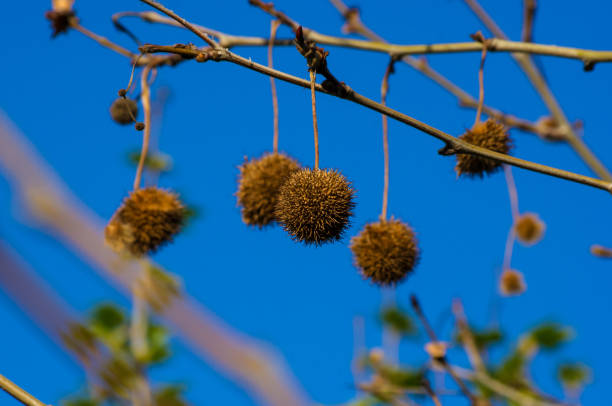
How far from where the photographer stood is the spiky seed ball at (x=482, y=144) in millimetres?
2781

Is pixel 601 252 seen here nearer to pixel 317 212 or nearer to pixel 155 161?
pixel 317 212

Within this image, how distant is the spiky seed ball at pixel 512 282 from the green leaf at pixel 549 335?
352 millimetres

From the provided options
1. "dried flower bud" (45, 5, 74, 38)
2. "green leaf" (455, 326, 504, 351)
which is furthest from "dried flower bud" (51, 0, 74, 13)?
"green leaf" (455, 326, 504, 351)

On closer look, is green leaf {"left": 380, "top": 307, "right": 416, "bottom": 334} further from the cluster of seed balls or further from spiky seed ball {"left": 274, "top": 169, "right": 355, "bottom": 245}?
spiky seed ball {"left": 274, "top": 169, "right": 355, "bottom": 245}

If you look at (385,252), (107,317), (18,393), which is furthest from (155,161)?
(18,393)

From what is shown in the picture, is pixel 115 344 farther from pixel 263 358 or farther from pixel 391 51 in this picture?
pixel 391 51

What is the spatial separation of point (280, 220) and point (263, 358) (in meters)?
0.62

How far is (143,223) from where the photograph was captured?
297 centimetres

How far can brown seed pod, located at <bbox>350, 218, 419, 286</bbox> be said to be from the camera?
2.65 meters

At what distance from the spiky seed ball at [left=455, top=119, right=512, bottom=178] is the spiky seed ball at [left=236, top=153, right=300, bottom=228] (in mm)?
750

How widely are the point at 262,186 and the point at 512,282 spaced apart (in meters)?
1.73

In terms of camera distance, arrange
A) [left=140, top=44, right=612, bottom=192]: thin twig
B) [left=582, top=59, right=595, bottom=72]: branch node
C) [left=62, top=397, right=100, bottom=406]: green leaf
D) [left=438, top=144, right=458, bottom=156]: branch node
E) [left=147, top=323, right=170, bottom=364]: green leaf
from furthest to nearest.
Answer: [left=147, top=323, right=170, bottom=364]: green leaf < [left=62, top=397, right=100, bottom=406]: green leaf < [left=582, top=59, right=595, bottom=72]: branch node < [left=438, top=144, right=458, bottom=156]: branch node < [left=140, top=44, right=612, bottom=192]: thin twig

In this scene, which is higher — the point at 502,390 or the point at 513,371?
the point at 513,371

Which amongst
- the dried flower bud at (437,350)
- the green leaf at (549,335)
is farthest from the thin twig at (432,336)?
the green leaf at (549,335)
